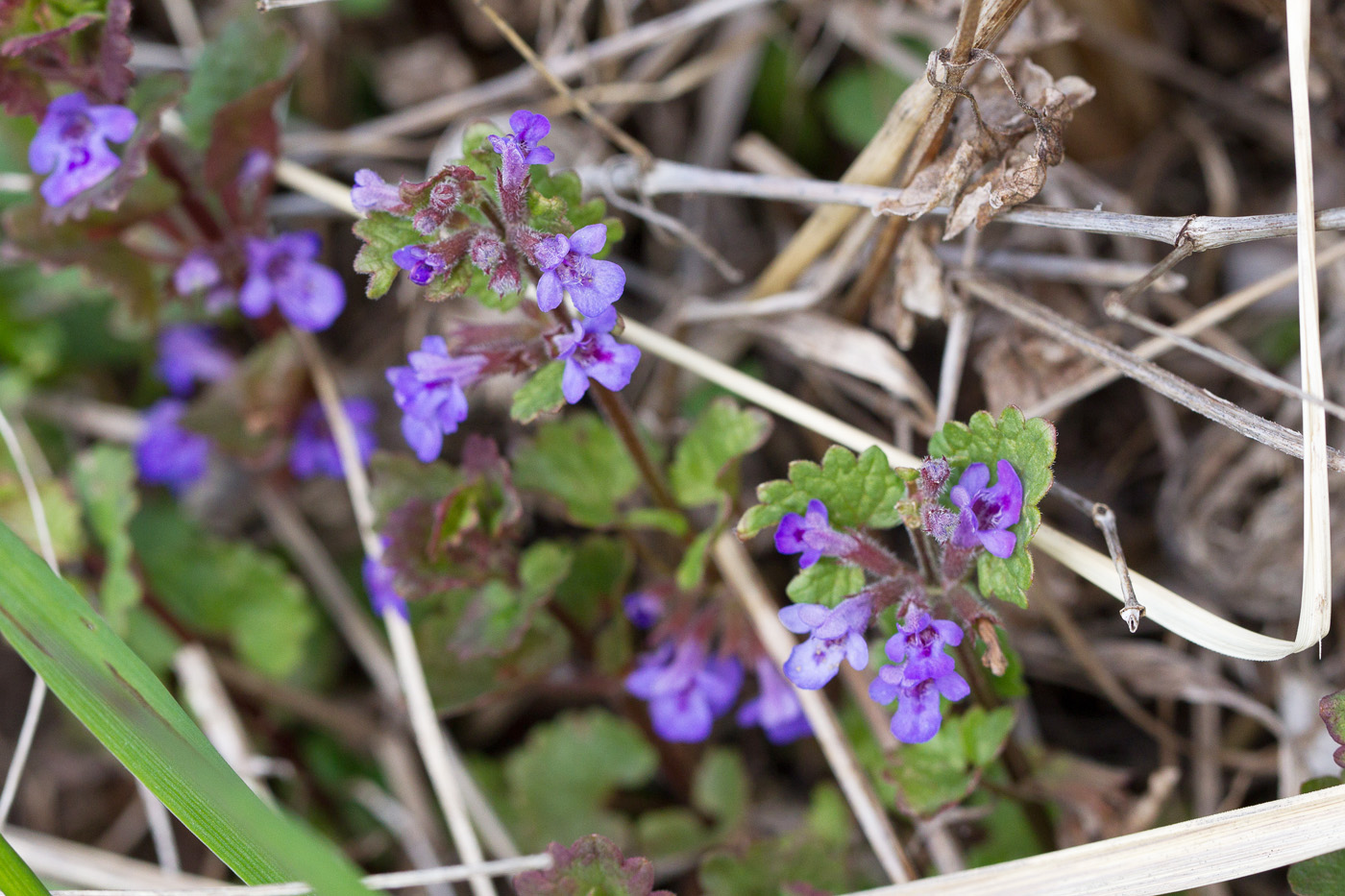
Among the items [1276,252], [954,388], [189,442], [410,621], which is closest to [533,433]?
[410,621]

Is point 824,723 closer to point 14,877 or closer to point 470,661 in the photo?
point 470,661

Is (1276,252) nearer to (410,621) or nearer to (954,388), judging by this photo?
(954,388)

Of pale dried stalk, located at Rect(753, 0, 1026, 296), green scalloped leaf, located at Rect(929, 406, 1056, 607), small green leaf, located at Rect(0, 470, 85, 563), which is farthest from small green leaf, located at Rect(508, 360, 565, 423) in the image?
small green leaf, located at Rect(0, 470, 85, 563)

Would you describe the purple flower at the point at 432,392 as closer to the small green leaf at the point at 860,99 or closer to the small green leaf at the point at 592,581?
the small green leaf at the point at 592,581

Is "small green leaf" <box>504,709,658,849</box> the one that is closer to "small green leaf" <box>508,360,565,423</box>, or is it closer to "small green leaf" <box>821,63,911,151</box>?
"small green leaf" <box>508,360,565,423</box>

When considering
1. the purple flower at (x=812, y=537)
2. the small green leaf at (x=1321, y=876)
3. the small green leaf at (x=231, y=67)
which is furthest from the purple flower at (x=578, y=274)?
the small green leaf at (x=1321, y=876)

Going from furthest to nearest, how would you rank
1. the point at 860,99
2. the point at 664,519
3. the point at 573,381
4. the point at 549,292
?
the point at 860,99
the point at 664,519
the point at 573,381
the point at 549,292

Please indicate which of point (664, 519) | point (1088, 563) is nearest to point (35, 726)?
point (664, 519)
